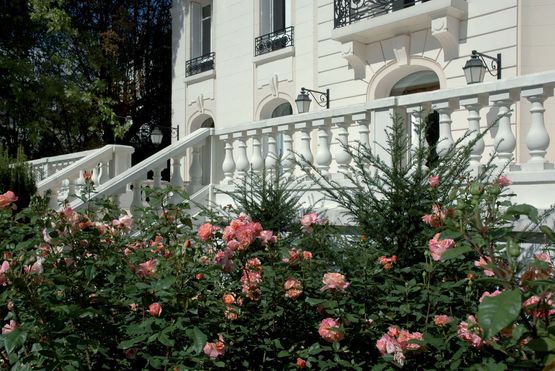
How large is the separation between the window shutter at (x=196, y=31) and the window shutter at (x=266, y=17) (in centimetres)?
303

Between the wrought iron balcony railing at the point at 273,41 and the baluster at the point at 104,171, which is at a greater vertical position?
the wrought iron balcony railing at the point at 273,41

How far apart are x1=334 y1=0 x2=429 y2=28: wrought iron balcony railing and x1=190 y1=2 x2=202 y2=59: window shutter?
238 inches

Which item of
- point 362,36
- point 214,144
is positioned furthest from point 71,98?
point 214,144

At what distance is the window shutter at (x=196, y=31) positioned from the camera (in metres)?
16.0

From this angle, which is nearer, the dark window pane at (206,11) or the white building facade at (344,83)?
the white building facade at (344,83)

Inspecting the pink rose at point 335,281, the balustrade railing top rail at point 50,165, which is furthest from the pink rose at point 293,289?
the balustrade railing top rail at point 50,165

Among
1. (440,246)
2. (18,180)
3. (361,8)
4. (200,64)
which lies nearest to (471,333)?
(440,246)

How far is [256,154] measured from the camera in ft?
20.0

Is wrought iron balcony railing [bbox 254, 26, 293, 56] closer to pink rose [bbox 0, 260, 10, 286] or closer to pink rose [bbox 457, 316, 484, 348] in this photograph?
pink rose [bbox 0, 260, 10, 286]

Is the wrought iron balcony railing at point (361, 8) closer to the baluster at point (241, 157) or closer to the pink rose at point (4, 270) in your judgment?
the baluster at point (241, 157)

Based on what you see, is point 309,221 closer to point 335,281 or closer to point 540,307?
point 335,281

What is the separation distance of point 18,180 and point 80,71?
11.3 metres

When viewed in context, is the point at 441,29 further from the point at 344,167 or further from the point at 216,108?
the point at 216,108

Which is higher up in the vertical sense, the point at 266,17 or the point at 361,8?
the point at 266,17
